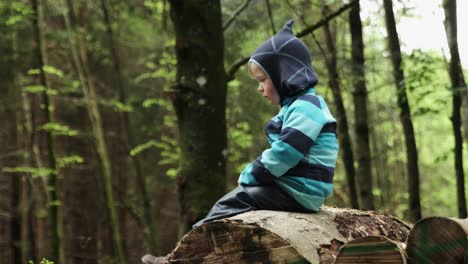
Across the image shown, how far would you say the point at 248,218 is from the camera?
2.75 metres

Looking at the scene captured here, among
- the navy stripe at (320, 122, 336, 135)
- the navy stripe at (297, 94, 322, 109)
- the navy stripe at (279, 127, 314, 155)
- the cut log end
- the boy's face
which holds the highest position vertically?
the boy's face

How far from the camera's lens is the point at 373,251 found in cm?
217

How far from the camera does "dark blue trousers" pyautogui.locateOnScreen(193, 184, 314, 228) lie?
3.09 m

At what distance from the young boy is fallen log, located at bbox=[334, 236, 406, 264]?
830 millimetres

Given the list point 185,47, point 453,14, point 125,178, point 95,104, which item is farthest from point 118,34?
point 453,14

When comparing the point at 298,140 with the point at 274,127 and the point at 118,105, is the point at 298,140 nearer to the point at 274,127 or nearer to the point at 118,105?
the point at 274,127

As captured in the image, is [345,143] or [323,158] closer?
[323,158]

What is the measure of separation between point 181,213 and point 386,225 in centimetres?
205

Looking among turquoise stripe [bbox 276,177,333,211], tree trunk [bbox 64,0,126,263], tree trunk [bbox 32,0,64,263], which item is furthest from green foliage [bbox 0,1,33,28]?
turquoise stripe [bbox 276,177,333,211]

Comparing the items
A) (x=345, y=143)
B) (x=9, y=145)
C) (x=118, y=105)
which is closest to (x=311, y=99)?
(x=345, y=143)

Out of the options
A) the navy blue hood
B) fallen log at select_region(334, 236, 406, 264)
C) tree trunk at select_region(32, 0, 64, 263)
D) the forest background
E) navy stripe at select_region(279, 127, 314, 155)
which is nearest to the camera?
fallen log at select_region(334, 236, 406, 264)

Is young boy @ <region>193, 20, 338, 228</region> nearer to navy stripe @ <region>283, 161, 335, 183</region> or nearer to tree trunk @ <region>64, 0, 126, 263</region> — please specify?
navy stripe @ <region>283, 161, 335, 183</region>

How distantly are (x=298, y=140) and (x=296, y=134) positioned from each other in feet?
0.12

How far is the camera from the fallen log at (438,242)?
7.36 feet
